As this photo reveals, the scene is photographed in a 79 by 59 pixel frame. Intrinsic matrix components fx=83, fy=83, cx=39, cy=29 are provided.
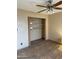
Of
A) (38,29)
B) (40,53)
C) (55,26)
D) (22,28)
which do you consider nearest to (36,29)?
(38,29)

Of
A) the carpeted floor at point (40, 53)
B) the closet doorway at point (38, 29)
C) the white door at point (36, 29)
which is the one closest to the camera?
the carpeted floor at point (40, 53)

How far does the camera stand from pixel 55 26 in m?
6.25

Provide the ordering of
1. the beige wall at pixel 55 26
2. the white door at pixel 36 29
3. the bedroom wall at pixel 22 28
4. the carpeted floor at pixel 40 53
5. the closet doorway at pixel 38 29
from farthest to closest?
the closet doorway at pixel 38 29 → the white door at pixel 36 29 → the beige wall at pixel 55 26 → the bedroom wall at pixel 22 28 → the carpeted floor at pixel 40 53

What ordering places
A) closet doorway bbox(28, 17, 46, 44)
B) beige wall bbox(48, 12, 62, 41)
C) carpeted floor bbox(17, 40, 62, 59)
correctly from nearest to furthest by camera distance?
carpeted floor bbox(17, 40, 62, 59), beige wall bbox(48, 12, 62, 41), closet doorway bbox(28, 17, 46, 44)

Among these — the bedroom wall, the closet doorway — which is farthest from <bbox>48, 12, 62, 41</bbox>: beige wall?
the bedroom wall

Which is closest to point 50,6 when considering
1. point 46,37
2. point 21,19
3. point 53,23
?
point 21,19

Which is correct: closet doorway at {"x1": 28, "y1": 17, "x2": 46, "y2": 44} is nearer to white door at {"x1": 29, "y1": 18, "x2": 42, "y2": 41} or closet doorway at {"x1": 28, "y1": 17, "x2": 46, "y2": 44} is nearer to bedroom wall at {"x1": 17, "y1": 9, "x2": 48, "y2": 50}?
white door at {"x1": 29, "y1": 18, "x2": 42, "y2": 41}

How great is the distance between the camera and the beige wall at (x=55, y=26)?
19.5 feet

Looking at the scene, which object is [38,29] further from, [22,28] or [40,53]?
[40,53]

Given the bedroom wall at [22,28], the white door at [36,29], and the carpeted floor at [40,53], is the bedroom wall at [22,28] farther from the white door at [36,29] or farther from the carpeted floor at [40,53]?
the white door at [36,29]

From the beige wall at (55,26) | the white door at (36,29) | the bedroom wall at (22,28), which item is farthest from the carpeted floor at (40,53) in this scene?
the white door at (36,29)

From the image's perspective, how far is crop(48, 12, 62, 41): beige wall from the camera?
234 inches
